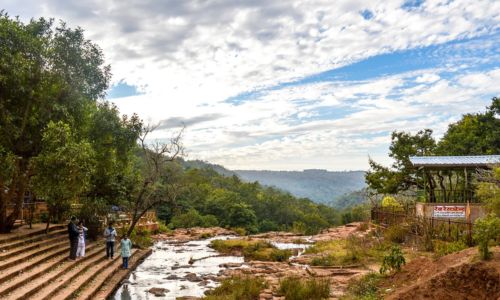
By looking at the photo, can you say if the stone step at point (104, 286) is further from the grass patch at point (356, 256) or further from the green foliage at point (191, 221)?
the green foliage at point (191, 221)

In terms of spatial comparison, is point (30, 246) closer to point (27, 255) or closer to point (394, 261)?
point (27, 255)

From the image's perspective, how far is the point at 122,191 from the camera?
2573 cm

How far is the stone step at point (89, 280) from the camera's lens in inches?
498

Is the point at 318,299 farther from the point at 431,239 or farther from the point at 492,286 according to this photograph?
the point at 431,239

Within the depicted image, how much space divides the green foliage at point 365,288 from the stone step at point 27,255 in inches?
395

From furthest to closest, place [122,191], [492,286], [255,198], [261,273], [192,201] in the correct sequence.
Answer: [255,198] → [192,201] → [122,191] → [261,273] → [492,286]

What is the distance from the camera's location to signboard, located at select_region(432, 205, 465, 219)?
2119cm

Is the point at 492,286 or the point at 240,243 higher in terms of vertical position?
the point at 492,286

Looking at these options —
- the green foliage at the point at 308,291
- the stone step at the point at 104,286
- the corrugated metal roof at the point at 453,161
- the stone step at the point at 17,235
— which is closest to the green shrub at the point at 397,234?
the corrugated metal roof at the point at 453,161

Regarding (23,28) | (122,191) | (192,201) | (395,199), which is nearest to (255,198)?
(192,201)

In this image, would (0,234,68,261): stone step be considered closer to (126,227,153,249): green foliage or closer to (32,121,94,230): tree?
(32,121,94,230): tree

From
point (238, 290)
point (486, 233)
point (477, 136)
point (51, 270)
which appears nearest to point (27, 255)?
point (51, 270)

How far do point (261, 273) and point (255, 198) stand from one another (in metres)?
53.0

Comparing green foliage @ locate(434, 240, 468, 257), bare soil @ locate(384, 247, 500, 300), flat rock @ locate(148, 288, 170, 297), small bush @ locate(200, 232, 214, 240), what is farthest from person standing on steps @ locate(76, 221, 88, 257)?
small bush @ locate(200, 232, 214, 240)
